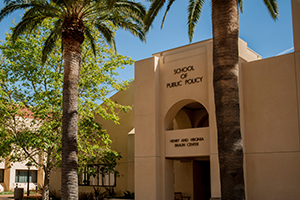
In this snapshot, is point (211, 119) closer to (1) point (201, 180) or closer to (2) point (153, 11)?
(2) point (153, 11)

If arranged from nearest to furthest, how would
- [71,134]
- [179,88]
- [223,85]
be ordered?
[223,85] < [71,134] < [179,88]

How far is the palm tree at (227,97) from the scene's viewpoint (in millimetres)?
9148

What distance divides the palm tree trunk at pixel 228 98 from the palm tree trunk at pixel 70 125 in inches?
257

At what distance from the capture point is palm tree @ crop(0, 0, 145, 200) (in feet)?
45.1

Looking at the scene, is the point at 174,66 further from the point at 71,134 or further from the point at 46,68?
the point at 46,68

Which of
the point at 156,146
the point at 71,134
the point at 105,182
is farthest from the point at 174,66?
the point at 105,182

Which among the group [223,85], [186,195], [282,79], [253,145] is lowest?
[186,195]

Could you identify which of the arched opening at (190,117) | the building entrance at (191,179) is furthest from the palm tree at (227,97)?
the building entrance at (191,179)

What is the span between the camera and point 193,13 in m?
14.8

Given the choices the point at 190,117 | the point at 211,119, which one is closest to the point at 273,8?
the point at 211,119

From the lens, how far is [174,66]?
17.6 metres

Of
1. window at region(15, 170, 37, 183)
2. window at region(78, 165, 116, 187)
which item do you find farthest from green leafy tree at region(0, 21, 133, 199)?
window at region(15, 170, 37, 183)

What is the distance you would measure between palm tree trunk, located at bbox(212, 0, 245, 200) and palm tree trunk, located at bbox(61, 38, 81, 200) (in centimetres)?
653

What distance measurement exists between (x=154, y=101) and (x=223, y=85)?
807cm
